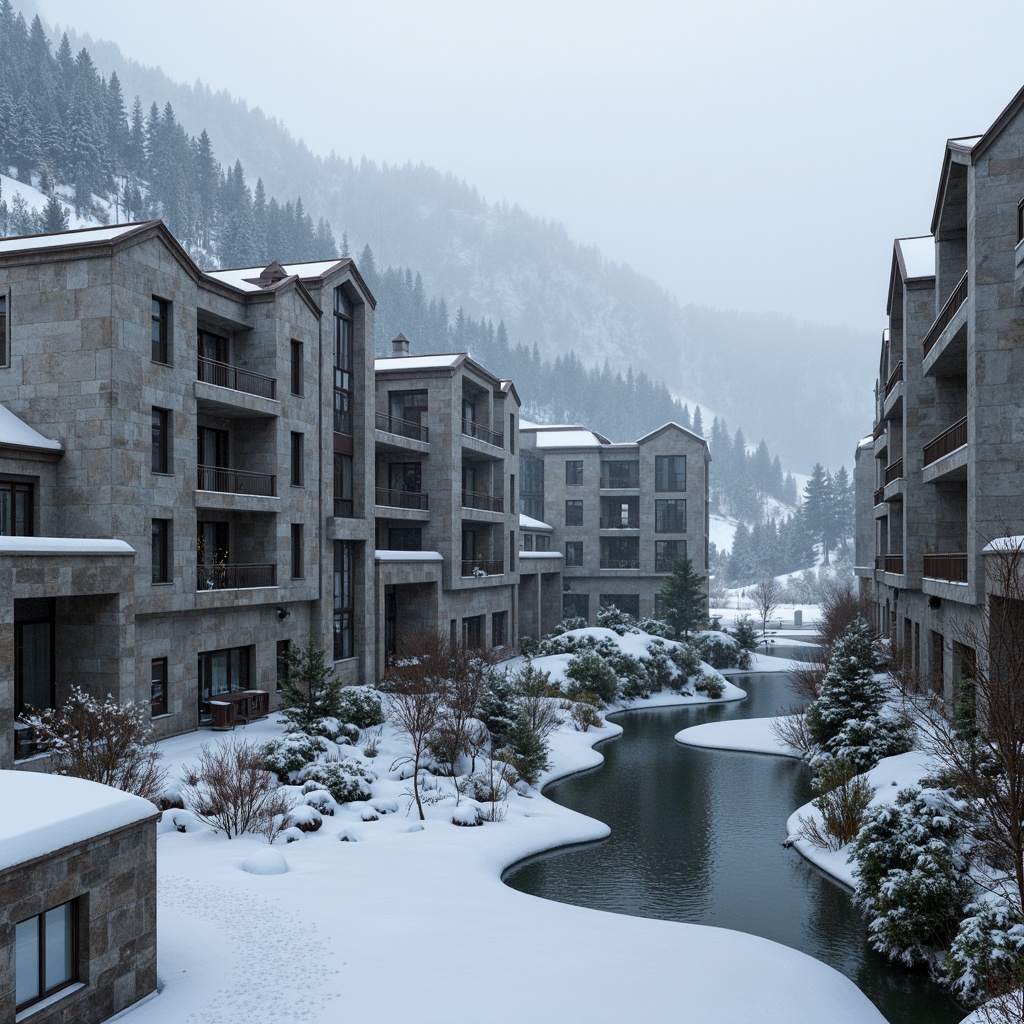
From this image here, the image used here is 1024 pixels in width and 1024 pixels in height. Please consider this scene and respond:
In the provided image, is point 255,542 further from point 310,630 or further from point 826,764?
point 826,764

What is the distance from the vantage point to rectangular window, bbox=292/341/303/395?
3503cm

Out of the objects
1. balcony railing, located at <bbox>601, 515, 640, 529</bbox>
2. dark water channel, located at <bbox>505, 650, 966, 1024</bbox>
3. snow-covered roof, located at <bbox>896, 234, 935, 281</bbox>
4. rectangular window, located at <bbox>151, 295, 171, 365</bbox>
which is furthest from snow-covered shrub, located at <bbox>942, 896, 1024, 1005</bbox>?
balcony railing, located at <bbox>601, 515, 640, 529</bbox>

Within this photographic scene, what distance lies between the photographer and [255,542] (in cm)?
3359

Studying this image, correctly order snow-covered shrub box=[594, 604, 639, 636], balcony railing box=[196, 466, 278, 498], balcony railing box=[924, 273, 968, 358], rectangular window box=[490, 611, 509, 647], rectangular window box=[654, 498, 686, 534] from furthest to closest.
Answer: rectangular window box=[654, 498, 686, 534] < rectangular window box=[490, 611, 509, 647] < snow-covered shrub box=[594, 604, 639, 636] < balcony railing box=[196, 466, 278, 498] < balcony railing box=[924, 273, 968, 358]

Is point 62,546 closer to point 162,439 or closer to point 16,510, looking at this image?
point 16,510

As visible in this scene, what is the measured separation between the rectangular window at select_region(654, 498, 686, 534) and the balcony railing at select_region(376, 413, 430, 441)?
97.8 ft

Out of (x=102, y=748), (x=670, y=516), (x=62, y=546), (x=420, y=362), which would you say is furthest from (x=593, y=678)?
(x=670, y=516)

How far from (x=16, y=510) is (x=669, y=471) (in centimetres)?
5433

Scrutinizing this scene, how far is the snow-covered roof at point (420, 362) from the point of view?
47406mm

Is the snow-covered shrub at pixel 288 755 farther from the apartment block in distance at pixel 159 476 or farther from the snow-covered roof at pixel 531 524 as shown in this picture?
the snow-covered roof at pixel 531 524

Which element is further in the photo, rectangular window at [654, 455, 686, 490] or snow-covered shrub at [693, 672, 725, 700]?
rectangular window at [654, 455, 686, 490]

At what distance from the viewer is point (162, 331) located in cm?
2842

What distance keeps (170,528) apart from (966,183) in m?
26.7

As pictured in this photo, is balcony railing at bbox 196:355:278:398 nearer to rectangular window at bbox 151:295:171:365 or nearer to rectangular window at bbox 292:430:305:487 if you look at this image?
rectangular window at bbox 292:430:305:487
